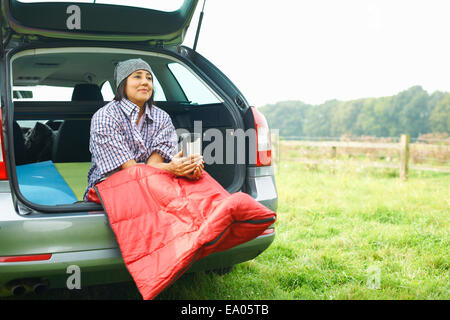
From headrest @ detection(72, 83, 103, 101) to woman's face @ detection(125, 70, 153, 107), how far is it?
989 mm

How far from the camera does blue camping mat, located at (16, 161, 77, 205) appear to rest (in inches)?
84.7

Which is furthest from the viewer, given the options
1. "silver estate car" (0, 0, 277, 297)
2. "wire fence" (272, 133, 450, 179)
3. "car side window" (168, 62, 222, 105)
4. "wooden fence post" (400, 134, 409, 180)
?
→ "wire fence" (272, 133, 450, 179)

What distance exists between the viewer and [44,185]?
2.47 m

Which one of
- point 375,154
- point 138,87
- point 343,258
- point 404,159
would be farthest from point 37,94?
point 375,154

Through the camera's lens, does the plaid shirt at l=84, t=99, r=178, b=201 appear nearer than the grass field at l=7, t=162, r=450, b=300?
Yes

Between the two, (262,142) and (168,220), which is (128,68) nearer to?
(262,142)

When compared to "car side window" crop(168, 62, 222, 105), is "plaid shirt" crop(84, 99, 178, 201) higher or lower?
lower

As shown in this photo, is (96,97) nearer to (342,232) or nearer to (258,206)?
(258,206)

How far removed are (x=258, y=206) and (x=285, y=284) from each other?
1.02m

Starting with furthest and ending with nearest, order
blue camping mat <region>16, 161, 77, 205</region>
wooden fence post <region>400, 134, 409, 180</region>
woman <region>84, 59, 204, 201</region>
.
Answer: wooden fence post <region>400, 134, 409, 180</region>
blue camping mat <region>16, 161, 77, 205</region>
woman <region>84, 59, 204, 201</region>

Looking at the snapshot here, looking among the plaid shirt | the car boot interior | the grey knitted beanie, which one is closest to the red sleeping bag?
the plaid shirt

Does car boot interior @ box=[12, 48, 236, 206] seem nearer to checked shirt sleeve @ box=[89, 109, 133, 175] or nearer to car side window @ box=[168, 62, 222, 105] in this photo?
→ car side window @ box=[168, 62, 222, 105]

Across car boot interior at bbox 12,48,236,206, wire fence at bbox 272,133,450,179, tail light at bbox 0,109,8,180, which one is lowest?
wire fence at bbox 272,133,450,179

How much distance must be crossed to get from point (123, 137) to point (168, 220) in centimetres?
65
